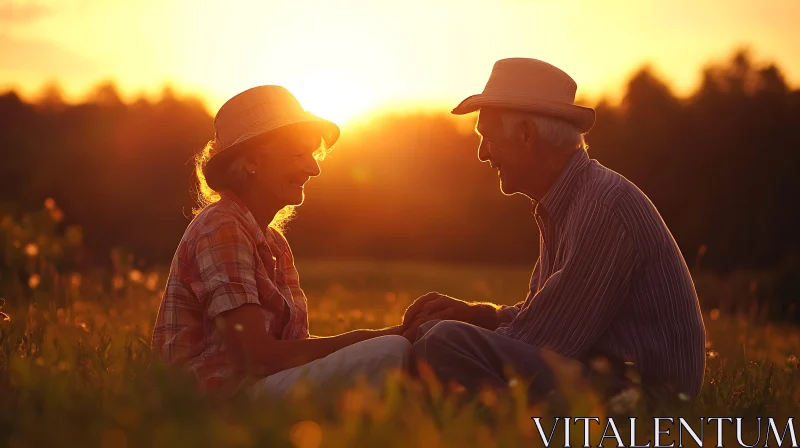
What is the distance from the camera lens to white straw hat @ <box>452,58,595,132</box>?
4965 millimetres

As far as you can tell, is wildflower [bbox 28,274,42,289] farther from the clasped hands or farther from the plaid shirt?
the clasped hands

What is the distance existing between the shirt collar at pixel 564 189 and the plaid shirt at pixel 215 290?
1579 mm

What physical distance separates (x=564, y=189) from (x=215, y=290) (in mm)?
2005

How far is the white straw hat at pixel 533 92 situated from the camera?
195 inches

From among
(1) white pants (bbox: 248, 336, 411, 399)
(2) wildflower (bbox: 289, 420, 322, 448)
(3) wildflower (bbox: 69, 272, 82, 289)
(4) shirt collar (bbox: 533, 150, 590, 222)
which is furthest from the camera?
(3) wildflower (bbox: 69, 272, 82, 289)

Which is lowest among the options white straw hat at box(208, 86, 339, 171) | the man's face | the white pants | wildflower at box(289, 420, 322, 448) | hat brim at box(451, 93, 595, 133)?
the white pants

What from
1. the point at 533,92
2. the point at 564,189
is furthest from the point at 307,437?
the point at 533,92

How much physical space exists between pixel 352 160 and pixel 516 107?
2343cm

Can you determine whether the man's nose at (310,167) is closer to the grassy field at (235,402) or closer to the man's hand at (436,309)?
the man's hand at (436,309)

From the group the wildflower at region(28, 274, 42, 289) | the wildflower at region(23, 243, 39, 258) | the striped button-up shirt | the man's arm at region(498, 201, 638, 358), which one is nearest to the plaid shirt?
the striped button-up shirt

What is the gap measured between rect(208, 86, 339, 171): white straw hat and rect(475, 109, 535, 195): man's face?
100 centimetres

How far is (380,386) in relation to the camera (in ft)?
13.7

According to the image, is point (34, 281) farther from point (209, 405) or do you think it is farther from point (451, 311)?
point (209, 405)

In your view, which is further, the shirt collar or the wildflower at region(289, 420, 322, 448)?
the shirt collar
